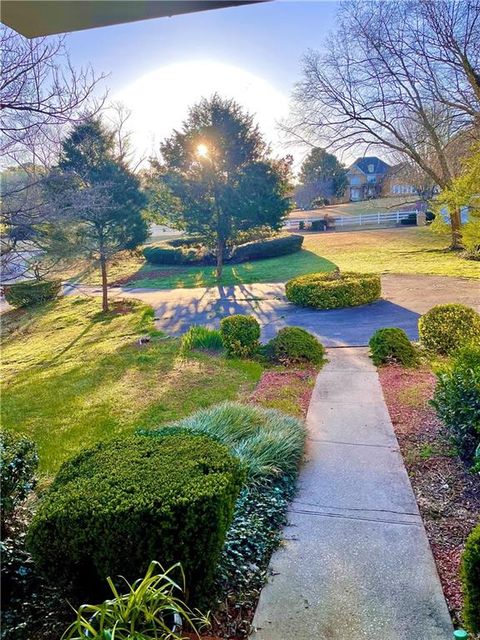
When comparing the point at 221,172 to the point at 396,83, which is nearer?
the point at 221,172

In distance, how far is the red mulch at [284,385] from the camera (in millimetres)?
4772

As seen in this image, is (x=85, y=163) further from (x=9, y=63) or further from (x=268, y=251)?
(x=268, y=251)

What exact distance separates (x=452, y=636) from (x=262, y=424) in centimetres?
223

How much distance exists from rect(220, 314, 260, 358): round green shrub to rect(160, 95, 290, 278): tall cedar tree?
10056 mm

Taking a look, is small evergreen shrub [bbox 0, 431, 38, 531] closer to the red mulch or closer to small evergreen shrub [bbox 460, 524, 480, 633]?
small evergreen shrub [bbox 460, 524, 480, 633]

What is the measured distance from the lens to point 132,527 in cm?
175

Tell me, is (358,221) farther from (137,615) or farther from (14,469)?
(137,615)

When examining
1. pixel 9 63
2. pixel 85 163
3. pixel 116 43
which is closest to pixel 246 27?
pixel 116 43

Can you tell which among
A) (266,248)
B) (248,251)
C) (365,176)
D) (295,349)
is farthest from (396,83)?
(365,176)

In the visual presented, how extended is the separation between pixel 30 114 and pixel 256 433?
14.8ft

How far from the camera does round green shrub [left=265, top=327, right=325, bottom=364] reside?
6129 mm

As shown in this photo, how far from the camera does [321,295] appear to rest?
1007 cm

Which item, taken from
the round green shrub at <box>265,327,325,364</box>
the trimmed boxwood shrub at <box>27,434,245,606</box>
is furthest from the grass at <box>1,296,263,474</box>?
the trimmed boxwood shrub at <box>27,434,245,606</box>

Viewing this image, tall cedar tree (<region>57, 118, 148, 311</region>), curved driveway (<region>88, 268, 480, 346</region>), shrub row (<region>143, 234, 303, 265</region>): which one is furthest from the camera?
shrub row (<region>143, 234, 303, 265</region>)
